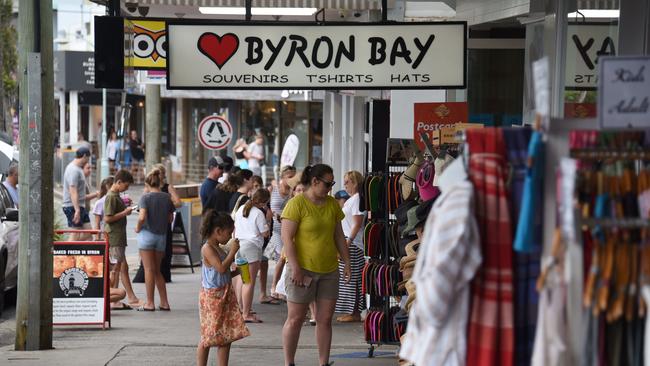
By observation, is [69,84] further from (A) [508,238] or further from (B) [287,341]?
(A) [508,238]

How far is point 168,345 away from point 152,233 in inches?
117

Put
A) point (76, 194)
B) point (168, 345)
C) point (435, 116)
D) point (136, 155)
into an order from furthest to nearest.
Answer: point (136, 155) < point (76, 194) < point (168, 345) < point (435, 116)

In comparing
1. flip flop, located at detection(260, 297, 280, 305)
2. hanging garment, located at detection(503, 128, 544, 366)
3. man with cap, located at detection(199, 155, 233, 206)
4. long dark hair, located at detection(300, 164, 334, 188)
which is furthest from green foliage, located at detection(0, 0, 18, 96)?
hanging garment, located at detection(503, 128, 544, 366)

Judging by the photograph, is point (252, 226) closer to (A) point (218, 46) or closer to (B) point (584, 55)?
(A) point (218, 46)

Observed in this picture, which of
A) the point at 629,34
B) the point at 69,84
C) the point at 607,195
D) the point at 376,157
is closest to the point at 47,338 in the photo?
the point at 376,157

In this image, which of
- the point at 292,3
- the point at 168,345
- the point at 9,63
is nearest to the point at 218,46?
the point at 292,3

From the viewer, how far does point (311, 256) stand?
9.74 m

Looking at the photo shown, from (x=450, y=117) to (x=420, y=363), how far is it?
6.32 m

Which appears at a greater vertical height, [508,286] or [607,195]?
[607,195]

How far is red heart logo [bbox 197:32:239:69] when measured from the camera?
367 inches

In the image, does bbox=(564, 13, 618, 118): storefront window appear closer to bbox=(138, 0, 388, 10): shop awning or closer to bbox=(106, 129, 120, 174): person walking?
bbox=(138, 0, 388, 10): shop awning

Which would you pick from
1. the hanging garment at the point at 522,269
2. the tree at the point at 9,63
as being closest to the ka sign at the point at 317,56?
the hanging garment at the point at 522,269

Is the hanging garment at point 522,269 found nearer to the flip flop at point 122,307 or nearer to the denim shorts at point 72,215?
the flip flop at point 122,307

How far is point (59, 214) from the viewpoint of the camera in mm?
27141
